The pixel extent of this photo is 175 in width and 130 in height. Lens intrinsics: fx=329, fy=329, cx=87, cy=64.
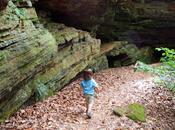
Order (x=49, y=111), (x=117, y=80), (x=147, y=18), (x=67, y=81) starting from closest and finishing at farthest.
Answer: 1. (x=49, y=111)
2. (x=67, y=81)
3. (x=117, y=80)
4. (x=147, y=18)

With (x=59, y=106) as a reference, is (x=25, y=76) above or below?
above

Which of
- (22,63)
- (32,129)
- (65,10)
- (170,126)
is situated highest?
(65,10)

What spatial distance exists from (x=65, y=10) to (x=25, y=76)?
7.53 meters

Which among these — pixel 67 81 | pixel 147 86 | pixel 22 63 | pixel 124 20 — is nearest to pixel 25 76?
pixel 22 63

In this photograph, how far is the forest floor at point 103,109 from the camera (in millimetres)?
9602

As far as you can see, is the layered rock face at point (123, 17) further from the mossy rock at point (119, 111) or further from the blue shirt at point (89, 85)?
the blue shirt at point (89, 85)

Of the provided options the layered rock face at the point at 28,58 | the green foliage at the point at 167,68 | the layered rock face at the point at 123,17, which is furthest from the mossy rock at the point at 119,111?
the layered rock face at the point at 123,17

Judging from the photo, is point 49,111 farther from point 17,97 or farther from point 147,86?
point 147,86

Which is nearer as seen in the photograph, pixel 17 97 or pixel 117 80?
pixel 17 97

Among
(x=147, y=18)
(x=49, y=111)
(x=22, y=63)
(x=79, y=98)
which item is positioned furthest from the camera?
(x=147, y=18)

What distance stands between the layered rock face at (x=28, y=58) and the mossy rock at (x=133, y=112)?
3.02 meters

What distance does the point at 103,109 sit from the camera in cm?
1119

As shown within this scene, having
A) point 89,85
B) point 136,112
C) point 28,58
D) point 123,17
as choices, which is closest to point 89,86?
point 89,85

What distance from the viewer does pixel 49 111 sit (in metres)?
10.7
